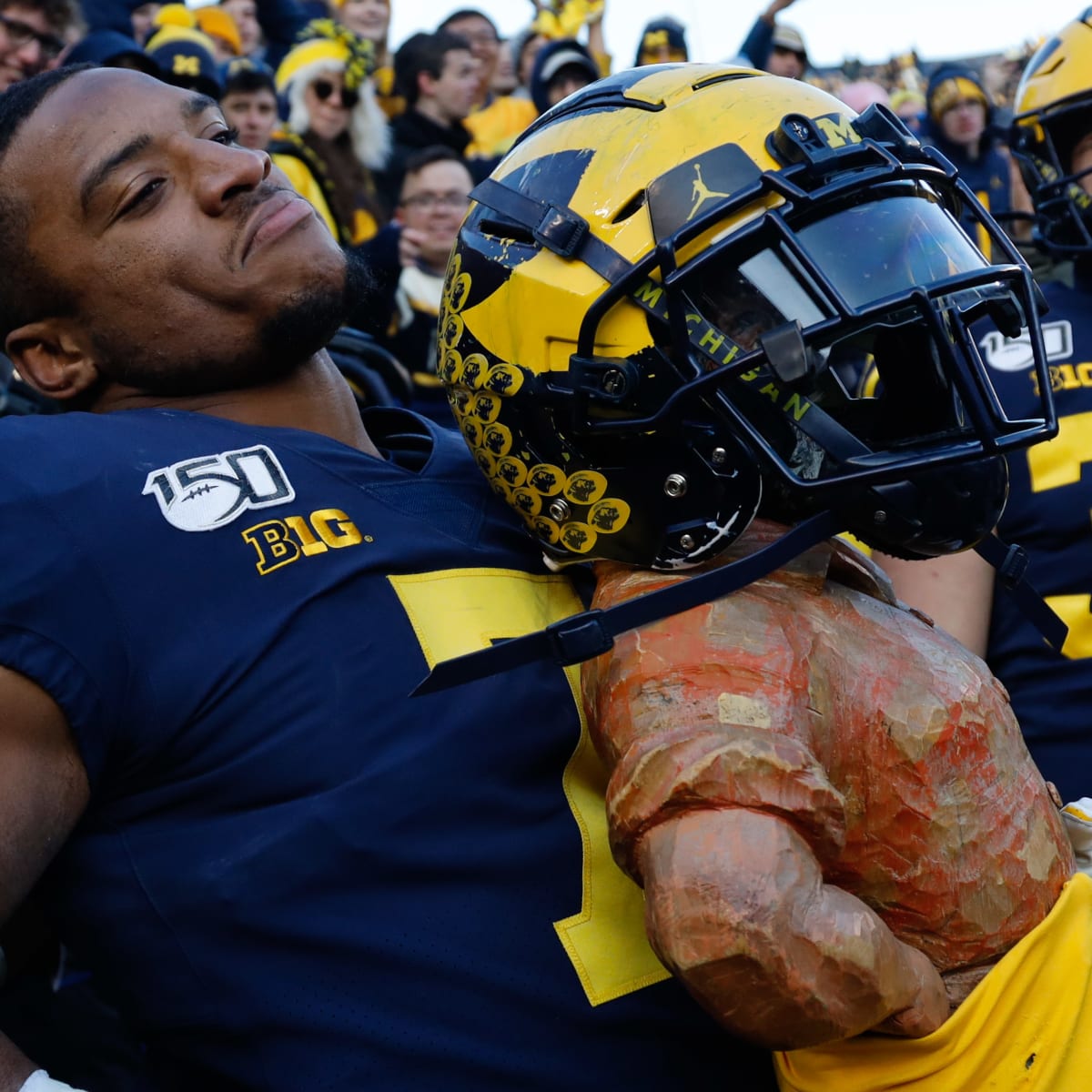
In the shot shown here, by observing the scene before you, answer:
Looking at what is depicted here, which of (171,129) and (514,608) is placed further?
(171,129)

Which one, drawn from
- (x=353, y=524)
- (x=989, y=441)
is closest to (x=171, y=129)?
(x=353, y=524)

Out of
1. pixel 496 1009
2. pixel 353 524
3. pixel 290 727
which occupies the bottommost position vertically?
pixel 496 1009

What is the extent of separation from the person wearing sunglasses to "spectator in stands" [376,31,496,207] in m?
0.14

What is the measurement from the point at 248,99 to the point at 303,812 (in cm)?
436

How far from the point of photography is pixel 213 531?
1.54 metres

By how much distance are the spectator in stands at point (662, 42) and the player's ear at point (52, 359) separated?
6.23m

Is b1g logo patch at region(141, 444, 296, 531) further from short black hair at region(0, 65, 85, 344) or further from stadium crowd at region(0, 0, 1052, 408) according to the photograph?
stadium crowd at region(0, 0, 1052, 408)

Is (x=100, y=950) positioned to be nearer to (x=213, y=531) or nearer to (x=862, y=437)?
(x=213, y=531)

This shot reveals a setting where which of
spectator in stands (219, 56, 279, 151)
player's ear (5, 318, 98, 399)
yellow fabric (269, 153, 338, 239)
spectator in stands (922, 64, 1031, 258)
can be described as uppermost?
player's ear (5, 318, 98, 399)

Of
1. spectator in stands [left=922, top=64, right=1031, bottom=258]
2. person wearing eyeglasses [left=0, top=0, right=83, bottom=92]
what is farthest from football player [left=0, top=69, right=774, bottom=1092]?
spectator in stands [left=922, top=64, right=1031, bottom=258]

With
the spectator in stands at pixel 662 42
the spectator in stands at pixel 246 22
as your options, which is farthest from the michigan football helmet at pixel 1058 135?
the spectator in stands at pixel 662 42

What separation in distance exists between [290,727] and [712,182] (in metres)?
0.75

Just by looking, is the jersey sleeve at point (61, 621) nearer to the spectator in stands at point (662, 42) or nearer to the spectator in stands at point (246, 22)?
the spectator in stands at point (246, 22)

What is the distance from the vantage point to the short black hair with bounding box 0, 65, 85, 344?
1826 millimetres
